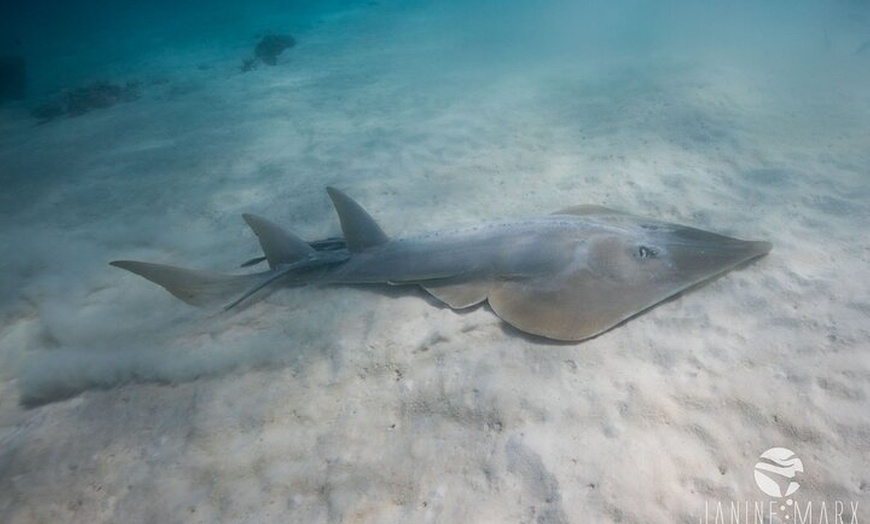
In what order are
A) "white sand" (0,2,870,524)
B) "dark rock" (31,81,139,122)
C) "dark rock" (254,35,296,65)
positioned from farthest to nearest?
1. "dark rock" (254,35,296,65)
2. "dark rock" (31,81,139,122)
3. "white sand" (0,2,870,524)

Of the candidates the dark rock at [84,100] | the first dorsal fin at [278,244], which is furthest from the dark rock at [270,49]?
the first dorsal fin at [278,244]

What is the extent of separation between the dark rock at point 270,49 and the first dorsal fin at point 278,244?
16.9m

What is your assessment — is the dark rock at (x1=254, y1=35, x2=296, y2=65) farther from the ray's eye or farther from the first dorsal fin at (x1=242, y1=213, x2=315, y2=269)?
the ray's eye

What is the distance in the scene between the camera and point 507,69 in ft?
49.9

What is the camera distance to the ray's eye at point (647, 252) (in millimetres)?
3535

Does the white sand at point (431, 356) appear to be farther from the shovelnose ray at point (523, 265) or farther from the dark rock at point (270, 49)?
the dark rock at point (270, 49)

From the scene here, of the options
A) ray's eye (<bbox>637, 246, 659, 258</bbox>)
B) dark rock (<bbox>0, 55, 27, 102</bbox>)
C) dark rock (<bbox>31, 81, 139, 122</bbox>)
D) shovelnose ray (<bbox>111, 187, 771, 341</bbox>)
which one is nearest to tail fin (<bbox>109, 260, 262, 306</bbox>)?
shovelnose ray (<bbox>111, 187, 771, 341</bbox>)

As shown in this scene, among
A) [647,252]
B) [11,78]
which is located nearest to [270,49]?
[11,78]

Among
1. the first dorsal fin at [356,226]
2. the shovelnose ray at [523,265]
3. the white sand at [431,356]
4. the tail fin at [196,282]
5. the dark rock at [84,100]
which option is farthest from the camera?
the dark rock at [84,100]

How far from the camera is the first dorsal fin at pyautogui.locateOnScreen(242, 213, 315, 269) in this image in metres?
4.27

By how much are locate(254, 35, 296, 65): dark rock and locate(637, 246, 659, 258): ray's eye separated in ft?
62.0

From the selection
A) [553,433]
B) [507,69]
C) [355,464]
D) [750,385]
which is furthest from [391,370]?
[507,69]

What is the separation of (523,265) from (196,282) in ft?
10.1

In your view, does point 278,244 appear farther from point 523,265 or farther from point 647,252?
point 647,252
